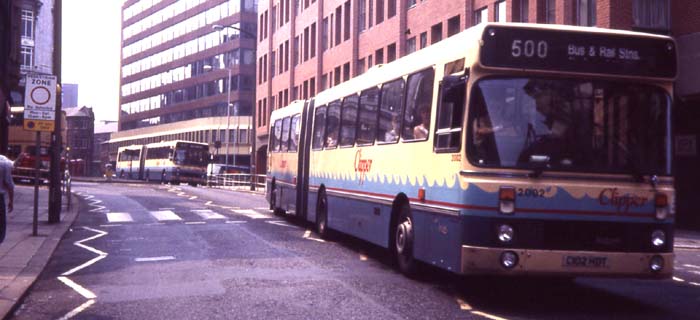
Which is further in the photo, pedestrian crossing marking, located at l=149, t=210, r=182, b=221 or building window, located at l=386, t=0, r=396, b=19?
building window, located at l=386, t=0, r=396, b=19

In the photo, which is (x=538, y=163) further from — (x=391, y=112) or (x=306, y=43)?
(x=306, y=43)

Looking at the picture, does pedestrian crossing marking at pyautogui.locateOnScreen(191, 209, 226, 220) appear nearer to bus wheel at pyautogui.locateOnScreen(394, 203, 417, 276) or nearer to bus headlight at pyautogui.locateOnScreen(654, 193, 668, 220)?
bus wheel at pyautogui.locateOnScreen(394, 203, 417, 276)

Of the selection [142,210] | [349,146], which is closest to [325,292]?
[349,146]

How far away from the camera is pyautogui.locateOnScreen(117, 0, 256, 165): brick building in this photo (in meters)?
89.9

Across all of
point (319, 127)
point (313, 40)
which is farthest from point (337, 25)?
point (319, 127)

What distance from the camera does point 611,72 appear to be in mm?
9211

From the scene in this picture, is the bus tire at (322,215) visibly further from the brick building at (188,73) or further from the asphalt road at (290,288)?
the brick building at (188,73)

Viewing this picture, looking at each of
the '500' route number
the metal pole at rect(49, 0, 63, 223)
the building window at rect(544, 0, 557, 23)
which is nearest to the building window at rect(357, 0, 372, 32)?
the building window at rect(544, 0, 557, 23)

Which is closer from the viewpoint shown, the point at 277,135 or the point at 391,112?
the point at 391,112

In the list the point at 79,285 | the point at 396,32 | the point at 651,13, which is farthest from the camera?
the point at 396,32

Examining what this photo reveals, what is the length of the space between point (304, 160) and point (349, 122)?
3.97m

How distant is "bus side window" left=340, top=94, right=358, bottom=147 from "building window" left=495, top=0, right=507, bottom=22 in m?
17.2

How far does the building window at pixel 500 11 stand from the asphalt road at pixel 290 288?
16.5 metres

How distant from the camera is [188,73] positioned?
10069 centimetres
